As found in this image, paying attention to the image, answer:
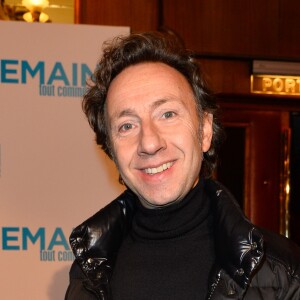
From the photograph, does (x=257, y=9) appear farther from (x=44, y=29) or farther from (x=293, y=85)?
(x=44, y=29)

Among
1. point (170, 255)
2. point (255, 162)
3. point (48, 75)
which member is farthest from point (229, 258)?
point (255, 162)

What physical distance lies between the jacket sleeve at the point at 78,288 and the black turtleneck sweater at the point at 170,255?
3.3 inches

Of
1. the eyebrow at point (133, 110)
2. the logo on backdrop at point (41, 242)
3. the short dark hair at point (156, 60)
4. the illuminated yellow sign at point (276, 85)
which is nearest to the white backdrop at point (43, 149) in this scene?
the logo on backdrop at point (41, 242)

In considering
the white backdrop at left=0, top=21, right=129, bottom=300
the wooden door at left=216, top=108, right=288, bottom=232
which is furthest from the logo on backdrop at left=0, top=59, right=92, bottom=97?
the wooden door at left=216, top=108, right=288, bottom=232

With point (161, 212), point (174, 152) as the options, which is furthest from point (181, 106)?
point (161, 212)

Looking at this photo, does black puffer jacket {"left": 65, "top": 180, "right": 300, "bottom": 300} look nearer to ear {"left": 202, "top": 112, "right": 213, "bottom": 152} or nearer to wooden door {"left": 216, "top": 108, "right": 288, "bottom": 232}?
ear {"left": 202, "top": 112, "right": 213, "bottom": 152}

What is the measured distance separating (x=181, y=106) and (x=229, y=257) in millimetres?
399

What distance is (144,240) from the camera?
175cm

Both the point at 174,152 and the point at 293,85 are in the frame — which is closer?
the point at 174,152

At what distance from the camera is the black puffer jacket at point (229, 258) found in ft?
4.97

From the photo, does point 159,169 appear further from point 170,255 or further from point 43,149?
point 43,149

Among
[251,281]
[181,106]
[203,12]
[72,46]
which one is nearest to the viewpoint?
[251,281]

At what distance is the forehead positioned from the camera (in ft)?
5.49

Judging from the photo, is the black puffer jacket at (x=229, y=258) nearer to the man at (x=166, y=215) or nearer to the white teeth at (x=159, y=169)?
the man at (x=166, y=215)
